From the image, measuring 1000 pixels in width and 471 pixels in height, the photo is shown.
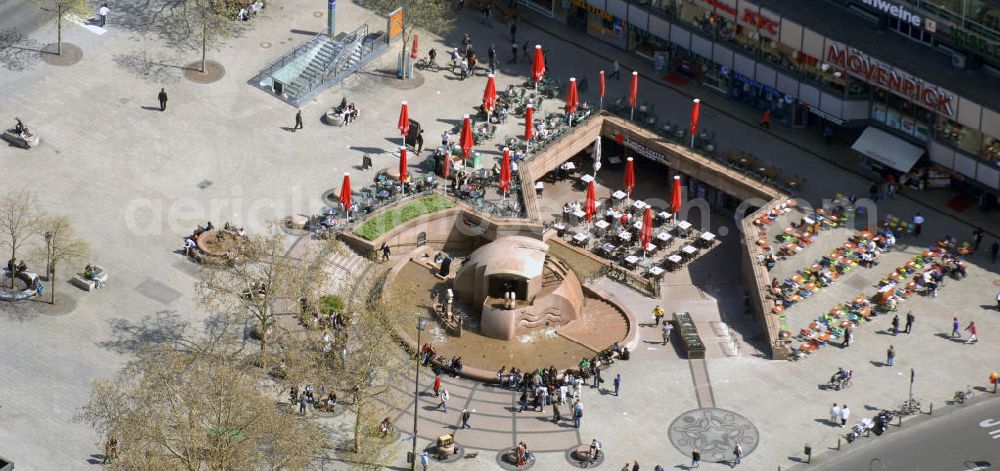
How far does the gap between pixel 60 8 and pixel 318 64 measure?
62.5 feet

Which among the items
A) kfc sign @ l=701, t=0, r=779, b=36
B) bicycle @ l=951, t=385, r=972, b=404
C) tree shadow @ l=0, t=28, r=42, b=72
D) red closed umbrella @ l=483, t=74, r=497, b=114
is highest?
kfc sign @ l=701, t=0, r=779, b=36

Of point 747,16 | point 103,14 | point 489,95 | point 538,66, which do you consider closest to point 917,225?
point 747,16

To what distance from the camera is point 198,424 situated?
124188mm

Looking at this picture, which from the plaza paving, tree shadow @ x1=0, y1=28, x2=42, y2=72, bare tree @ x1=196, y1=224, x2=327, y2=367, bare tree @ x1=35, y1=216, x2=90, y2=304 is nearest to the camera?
bare tree @ x1=196, y1=224, x2=327, y2=367

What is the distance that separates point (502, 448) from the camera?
14088cm

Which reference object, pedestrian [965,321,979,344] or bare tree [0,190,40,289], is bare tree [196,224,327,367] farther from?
pedestrian [965,321,979,344]

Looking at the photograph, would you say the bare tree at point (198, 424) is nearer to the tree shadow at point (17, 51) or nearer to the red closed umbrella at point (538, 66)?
the tree shadow at point (17, 51)

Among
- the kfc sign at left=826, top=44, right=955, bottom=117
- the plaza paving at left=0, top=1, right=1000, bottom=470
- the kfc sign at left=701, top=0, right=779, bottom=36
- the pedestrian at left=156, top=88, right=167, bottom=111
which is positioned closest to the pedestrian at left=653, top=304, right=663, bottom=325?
the plaza paving at left=0, top=1, right=1000, bottom=470

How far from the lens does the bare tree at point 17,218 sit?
147 m

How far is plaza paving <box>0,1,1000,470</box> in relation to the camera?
142 m

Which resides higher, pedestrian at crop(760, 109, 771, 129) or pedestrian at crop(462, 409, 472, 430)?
pedestrian at crop(760, 109, 771, 129)

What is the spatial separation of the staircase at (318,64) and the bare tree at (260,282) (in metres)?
19.4

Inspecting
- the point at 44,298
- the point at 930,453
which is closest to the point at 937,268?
the point at 930,453

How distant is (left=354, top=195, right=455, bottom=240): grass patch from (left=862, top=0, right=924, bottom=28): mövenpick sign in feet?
108
